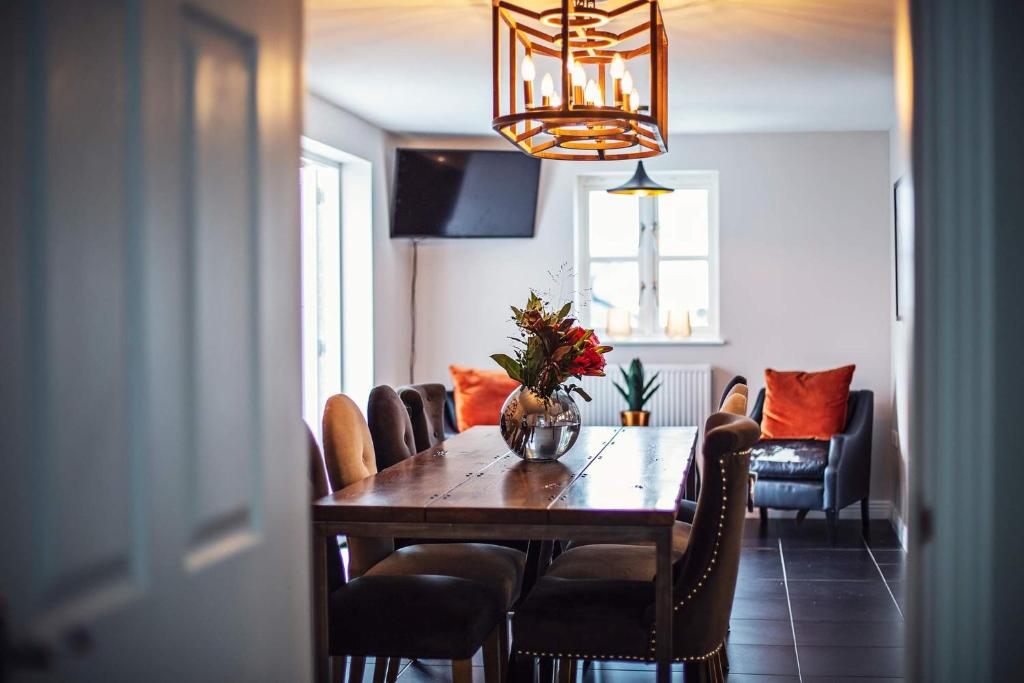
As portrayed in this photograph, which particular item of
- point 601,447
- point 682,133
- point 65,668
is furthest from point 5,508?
point 682,133

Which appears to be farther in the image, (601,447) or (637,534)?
(601,447)

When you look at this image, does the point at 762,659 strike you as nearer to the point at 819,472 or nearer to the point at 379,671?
the point at 379,671

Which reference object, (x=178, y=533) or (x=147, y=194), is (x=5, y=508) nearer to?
(x=178, y=533)

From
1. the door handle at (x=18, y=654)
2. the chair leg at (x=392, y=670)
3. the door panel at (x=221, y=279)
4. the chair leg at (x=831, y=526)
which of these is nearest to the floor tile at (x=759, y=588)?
the chair leg at (x=831, y=526)

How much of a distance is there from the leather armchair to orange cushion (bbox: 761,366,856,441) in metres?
0.10

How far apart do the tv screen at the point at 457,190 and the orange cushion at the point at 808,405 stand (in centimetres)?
195

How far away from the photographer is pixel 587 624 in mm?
2732

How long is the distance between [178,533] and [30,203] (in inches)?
17.2

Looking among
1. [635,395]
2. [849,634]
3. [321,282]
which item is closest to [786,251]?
[635,395]

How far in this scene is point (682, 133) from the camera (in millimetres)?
6879

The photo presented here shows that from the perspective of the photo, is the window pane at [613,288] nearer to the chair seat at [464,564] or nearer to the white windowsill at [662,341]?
the white windowsill at [662,341]

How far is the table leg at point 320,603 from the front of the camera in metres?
A: 2.70

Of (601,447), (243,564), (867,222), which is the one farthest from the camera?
(867,222)

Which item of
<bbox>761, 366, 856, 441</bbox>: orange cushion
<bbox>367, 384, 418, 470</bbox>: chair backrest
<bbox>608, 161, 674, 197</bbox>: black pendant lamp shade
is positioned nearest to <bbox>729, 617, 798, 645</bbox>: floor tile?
<bbox>367, 384, 418, 470</bbox>: chair backrest
